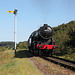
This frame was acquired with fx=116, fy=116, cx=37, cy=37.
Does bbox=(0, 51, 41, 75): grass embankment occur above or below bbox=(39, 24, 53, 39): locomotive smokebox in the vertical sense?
below

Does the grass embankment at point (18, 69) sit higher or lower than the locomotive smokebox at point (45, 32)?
lower

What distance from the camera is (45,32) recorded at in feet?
43.9

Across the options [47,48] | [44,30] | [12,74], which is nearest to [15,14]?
[44,30]

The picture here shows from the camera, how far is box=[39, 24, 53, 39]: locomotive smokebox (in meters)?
13.4

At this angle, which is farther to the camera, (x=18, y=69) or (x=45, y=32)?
(x=45, y=32)

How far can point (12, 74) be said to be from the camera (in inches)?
212

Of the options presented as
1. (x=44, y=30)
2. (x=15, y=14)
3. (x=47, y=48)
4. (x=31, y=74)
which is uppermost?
(x=15, y=14)

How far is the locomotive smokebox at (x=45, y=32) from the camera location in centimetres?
1338

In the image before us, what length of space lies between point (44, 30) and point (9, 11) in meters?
8.13

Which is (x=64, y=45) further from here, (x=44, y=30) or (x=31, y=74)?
(x=31, y=74)

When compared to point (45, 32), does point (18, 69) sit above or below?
below

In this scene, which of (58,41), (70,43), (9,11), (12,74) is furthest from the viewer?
(9,11)

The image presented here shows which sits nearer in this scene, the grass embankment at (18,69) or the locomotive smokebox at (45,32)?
the grass embankment at (18,69)

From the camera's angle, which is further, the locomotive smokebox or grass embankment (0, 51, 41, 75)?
the locomotive smokebox
